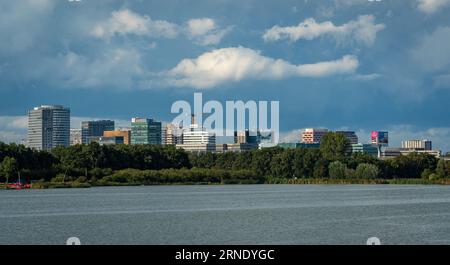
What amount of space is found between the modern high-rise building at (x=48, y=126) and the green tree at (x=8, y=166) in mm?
39278

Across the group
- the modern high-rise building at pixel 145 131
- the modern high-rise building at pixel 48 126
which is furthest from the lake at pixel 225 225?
the modern high-rise building at pixel 145 131

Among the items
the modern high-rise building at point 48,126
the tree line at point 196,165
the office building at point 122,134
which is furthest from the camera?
the office building at point 122,134

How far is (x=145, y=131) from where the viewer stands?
455 ft

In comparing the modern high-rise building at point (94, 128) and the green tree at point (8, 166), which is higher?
the modern high-rise building at point (94, 128)

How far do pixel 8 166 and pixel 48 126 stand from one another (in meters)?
42.8

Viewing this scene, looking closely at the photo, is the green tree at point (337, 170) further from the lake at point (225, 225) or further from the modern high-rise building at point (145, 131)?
the modern high-rise building at point (145, 131)

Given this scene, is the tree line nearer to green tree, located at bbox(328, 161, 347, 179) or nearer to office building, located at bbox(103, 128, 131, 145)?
green tree, located at bbox(328, 161, 347, 179)

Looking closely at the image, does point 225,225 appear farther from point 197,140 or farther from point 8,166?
point 197,140

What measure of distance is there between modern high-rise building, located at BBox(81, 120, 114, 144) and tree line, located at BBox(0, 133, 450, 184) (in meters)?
52.2

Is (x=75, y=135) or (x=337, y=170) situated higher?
(x=75, y=135)

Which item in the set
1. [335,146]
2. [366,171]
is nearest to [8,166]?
[366,171]

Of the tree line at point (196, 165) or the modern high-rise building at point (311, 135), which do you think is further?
the modern high-rise building at point (311, 135)

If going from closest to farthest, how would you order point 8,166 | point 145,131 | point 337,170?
point 8,166 → point 337,170 → point 145,131

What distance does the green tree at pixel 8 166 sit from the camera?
67562mm
